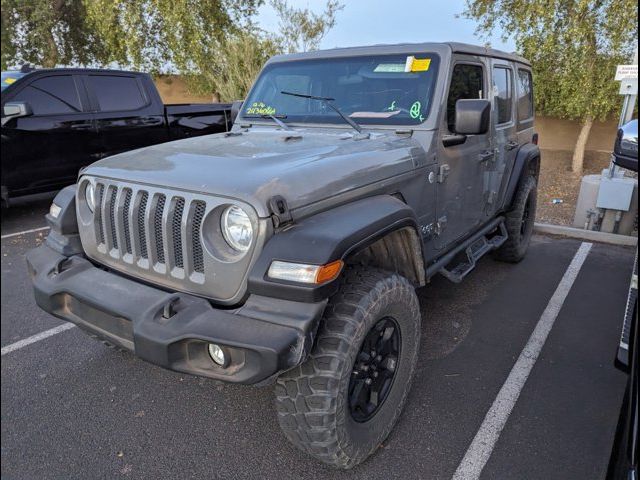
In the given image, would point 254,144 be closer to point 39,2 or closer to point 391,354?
point 391,354

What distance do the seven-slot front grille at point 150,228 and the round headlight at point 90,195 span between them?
0.09 feet

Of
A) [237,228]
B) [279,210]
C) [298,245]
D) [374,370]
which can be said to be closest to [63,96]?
[237,228]

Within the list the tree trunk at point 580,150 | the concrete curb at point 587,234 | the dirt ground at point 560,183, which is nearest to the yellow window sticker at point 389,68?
the concrete curb at point 587,234

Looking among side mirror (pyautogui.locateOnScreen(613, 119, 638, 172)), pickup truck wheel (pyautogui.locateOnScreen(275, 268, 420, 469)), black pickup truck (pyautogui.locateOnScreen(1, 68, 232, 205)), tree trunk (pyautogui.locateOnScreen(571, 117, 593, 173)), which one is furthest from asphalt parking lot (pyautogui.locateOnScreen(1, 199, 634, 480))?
tree trunk (pyautogui.locateOnScreen(571, 117, 593, 173))

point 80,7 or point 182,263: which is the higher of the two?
point 80,7

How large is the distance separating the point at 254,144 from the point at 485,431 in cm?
207

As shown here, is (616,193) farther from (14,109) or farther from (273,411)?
(14,109)

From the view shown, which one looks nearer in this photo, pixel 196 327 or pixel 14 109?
pixel 14 109

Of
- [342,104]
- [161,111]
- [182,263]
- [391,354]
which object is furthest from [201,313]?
[161,111]

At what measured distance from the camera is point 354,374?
2.24m

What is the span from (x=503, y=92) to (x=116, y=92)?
17.5 feet

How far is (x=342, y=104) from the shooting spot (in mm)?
3258

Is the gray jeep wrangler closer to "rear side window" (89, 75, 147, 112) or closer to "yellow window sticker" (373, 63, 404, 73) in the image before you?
"yellow window sticker" (373, 63, 404, 73)

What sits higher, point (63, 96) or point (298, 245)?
point (63, 96)
